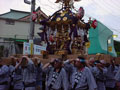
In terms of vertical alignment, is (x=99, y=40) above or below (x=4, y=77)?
above

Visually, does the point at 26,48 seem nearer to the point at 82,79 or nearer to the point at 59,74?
the point at 59,74

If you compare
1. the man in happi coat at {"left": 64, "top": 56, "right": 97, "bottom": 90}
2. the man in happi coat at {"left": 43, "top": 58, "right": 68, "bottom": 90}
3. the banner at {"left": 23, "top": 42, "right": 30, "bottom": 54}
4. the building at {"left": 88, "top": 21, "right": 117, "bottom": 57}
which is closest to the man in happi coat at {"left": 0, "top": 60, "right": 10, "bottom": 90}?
the man in happi coat at {"left": 43, "top": 58, "right": 68, "bottom": 90}

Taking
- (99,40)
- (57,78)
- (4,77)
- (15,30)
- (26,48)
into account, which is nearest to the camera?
(57,78)

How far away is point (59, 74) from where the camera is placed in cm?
411

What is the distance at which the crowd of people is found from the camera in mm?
3742

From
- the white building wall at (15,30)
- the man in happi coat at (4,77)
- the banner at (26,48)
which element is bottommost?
the man in happi coat at (4,77)

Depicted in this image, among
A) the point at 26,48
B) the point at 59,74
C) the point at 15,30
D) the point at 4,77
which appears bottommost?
the point at 4,77

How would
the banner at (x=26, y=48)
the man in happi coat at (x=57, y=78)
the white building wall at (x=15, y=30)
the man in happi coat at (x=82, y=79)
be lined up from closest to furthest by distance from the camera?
1. the man in happi coat at (x=82, y=79)
2. the man in happi coat at (x=57, y=78)
3. the banner at (x=26, y=48)
4. the white building wall at (x=15, y=30)

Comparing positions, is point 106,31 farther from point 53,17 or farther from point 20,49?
point 20,49

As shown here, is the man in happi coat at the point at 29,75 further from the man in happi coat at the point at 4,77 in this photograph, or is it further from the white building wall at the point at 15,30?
the white building wall at the point at 15,30

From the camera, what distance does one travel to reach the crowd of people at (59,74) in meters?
3.74

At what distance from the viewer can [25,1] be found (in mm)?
11906

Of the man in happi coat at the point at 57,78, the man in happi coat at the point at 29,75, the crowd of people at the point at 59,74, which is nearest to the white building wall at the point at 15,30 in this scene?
the crowd of people at the point at 59,74

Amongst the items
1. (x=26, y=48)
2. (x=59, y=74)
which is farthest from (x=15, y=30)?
(x=59, y=74)
